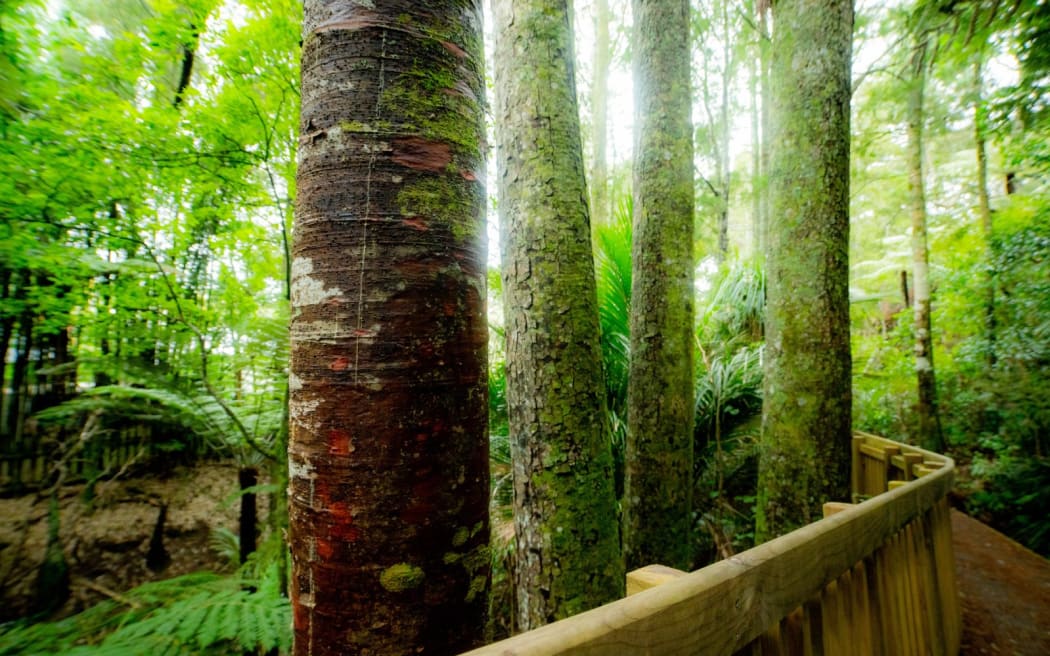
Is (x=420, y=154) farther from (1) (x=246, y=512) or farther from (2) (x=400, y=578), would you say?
(1) (x=246, y=512)

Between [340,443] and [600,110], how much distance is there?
9387 mm

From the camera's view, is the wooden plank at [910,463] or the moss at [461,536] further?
the wooden plank at [910,463]

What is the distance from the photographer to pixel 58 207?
147 inches

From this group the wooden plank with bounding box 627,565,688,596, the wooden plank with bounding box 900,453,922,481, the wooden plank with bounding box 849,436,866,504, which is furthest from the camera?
the wooden plank with bounding box 849,436,866,504

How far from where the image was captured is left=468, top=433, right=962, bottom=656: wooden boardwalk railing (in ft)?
2.57

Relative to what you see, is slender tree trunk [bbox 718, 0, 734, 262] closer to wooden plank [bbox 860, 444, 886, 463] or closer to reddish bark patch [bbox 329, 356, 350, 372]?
wooden plank [bbox 860, 444, 886, 463]

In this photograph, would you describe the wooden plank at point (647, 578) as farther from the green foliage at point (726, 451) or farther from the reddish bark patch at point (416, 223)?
the green foliage at point (726, 451)

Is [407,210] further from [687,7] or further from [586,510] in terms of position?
[687,7]

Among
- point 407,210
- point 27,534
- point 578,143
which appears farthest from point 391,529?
point 27,534

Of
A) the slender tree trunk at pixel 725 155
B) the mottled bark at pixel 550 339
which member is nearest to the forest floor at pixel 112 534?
the mottled bark at pixel 550 339

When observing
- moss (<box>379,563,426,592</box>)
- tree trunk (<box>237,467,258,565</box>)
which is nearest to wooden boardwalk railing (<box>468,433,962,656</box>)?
moss (<box>379,563,426,592</box>)

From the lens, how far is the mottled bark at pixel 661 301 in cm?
299

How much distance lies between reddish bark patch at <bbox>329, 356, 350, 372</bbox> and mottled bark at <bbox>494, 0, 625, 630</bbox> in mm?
1407

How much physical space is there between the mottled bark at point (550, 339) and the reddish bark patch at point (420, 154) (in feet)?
4.40
